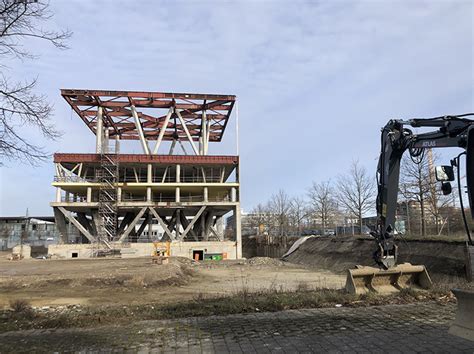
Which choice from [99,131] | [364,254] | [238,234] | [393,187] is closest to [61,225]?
[99,131]

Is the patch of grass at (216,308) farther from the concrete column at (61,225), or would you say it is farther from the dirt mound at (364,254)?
the concrete column at (61,225)

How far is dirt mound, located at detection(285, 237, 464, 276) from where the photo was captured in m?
19.6

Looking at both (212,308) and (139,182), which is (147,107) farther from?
(212,308)

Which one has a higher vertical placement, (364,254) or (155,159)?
(155,159)

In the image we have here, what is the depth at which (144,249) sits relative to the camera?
172ft

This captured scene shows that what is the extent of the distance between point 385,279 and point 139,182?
50.6 metres

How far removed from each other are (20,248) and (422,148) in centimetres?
4755

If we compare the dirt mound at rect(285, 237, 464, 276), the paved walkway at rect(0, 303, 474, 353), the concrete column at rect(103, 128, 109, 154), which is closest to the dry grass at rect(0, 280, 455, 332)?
the paved walkway at rect(0, 303, 474, 353)

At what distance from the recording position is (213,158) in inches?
2249

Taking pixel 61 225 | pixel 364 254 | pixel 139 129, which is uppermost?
pixel 139 129

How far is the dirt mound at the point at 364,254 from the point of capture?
64.3 ft

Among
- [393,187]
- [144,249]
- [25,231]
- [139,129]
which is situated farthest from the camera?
[25,231]

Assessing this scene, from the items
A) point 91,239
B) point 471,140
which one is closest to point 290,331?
point 471,140

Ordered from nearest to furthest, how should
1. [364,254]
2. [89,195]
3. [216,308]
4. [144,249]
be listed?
[216,308] < [364,254] < [144,249] < [89,195]
